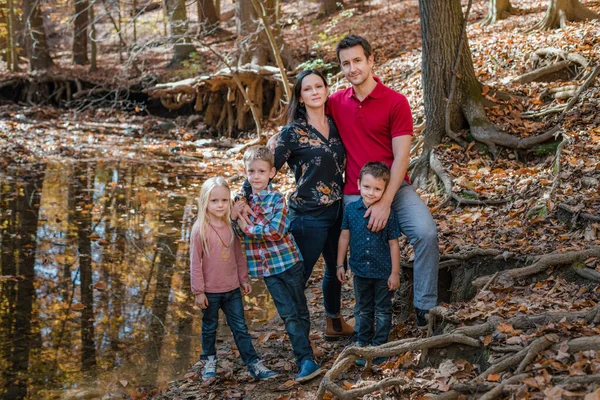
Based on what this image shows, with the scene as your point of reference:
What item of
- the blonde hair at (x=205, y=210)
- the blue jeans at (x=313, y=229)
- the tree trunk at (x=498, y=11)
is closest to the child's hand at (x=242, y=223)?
the blonde hair at (x=205, y=210)

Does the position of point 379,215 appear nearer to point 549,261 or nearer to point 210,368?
point 549,261

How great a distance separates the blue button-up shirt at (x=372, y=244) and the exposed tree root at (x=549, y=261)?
3.11 ft

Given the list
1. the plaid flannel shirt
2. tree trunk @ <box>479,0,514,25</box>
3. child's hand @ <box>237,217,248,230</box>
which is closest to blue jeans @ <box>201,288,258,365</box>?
the plaid flannel shirt

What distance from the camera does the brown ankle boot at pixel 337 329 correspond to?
18.4 ft

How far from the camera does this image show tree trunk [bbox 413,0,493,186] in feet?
26.3

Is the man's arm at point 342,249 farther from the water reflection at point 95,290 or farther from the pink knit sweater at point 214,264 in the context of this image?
the water reflection at point 95,290

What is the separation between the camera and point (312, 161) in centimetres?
493

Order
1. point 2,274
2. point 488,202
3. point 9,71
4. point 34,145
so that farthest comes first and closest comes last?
point 9,71 → point 34,145 → point 2,274 → point 488,202

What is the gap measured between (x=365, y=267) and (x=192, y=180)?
8.56 metres

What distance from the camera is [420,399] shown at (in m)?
3.70

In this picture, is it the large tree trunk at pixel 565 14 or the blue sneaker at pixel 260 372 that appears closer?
the blue sneaker at pixel 260 372

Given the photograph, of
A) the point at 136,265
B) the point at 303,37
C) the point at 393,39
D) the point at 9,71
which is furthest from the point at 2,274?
the point at 9,71

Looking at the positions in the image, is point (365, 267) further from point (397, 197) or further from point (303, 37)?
point (303, 37)

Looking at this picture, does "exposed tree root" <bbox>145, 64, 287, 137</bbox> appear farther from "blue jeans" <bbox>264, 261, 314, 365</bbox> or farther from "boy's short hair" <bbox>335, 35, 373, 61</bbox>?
"blue jeans" <bbox>264, 261, 314, 365</bbox>
